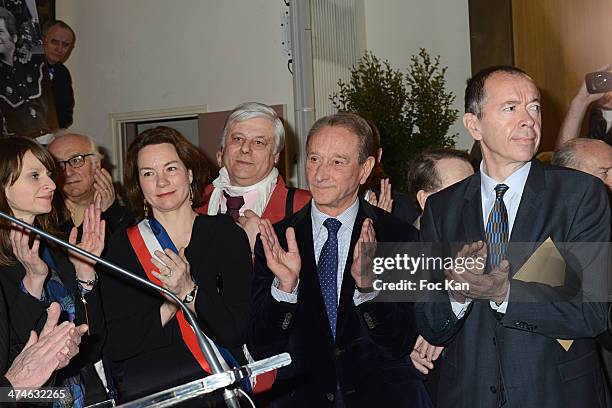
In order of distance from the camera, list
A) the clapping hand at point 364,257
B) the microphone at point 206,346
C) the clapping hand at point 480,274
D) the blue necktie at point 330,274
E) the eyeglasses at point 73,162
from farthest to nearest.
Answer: the eyeglasses at point 73,162
the blue necktie at point 330,274
the clapping hand at point 364,257
the clapping hand at point 480,274
the microphone at point 206,346

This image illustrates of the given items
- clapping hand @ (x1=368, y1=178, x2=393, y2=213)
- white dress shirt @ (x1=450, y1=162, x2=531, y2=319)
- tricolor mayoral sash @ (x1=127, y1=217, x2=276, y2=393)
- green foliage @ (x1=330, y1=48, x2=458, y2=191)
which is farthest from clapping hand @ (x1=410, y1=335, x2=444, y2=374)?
green foliage @ (x1=330, y1=48, x2=458, y2=191)

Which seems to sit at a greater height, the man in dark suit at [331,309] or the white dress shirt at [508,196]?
the white dress shirt at [508,196]

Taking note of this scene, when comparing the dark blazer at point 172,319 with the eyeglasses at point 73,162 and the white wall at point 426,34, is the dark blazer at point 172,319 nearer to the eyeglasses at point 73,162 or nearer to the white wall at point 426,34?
the eyeglasses at point 73,162

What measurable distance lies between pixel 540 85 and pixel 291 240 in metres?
4.81

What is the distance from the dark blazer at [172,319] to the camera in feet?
8.78

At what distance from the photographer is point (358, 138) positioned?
2.76 metres

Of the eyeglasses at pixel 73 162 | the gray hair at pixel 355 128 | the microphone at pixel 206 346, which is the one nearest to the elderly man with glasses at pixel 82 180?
the eyeglasses at pixel 73 162

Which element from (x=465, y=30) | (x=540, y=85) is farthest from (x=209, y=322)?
(x=465, y=30)

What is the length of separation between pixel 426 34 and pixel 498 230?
567cm

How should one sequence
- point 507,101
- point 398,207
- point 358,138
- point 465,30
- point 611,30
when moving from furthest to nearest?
point 465,30 < point 611,30 < point 398,207 < point 358,138 < point 507,101

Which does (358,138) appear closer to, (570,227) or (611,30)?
(570,227)

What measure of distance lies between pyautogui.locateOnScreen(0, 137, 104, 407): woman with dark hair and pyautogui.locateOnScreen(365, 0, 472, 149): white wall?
5073mm

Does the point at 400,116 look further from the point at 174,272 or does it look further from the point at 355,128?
the point at 174,272

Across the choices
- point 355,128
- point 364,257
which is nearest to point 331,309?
point 364,257
